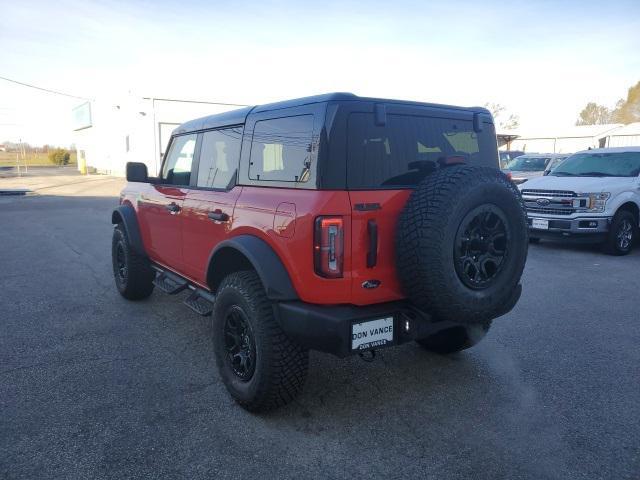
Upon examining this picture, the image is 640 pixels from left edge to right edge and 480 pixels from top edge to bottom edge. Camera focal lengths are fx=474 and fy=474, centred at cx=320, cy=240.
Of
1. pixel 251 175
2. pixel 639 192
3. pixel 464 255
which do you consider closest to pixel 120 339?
pixel 251 175

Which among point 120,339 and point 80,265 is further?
point 80,265

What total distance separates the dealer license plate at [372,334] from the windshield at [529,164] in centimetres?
Answer: 1311

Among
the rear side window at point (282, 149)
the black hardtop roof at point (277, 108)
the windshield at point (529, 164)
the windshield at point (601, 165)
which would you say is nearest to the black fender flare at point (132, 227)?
the black hardtop roof at point (277, 108)

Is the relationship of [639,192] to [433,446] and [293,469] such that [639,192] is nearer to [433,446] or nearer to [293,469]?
[433,446]

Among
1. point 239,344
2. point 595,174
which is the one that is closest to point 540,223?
point 595,174

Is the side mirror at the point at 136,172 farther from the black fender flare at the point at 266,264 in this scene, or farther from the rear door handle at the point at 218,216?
the black fender flare at the point at 266,264

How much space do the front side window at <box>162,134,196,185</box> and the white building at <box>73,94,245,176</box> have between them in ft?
65.8

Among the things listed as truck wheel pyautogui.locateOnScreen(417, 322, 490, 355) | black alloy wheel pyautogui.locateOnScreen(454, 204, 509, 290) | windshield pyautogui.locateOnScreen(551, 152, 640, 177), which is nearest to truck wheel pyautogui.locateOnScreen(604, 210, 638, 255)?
windshield pyautogui.locateOnScreen(551, 152, 640, 177)

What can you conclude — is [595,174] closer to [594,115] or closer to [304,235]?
[304,235]

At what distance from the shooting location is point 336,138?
2684mm

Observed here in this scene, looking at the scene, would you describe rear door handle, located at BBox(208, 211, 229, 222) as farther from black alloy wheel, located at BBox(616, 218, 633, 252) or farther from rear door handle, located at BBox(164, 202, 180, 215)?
black alloy wheel, located at BBox(616, 218, 633, 252)

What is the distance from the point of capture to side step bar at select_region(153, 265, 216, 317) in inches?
149

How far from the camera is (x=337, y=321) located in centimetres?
258

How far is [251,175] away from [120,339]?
2.11 metres
